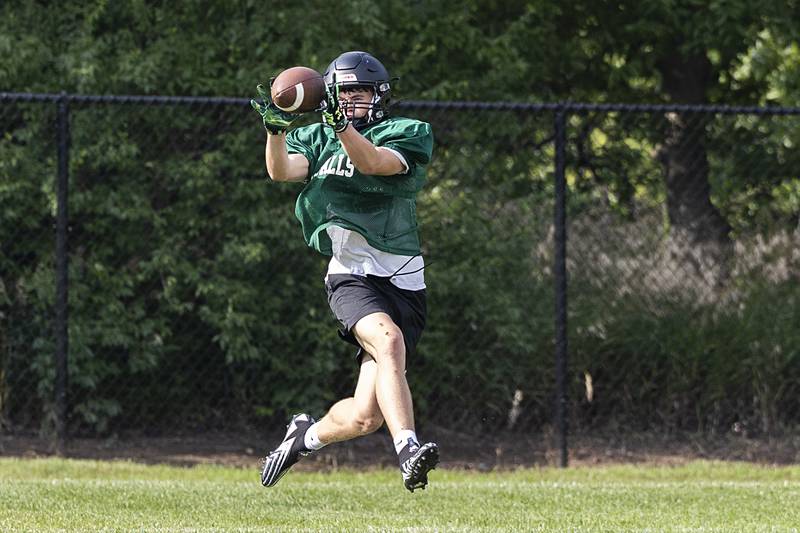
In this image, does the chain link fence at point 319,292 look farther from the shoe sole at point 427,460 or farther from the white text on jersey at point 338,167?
the shoe sole at point 427,460

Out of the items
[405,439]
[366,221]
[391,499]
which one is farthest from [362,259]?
[391,499]

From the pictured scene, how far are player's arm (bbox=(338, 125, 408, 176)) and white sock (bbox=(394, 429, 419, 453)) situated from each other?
1.01m

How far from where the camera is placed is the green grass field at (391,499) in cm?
571

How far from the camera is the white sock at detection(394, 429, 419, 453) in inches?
190

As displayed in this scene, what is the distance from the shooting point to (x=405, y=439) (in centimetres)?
485

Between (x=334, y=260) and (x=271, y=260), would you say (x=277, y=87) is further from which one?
(x=271, y=260)

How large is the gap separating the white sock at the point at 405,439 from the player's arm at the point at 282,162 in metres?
1.19

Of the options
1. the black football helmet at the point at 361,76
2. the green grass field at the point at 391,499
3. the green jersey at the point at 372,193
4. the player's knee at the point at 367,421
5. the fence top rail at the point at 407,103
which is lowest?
the green grass field at the point at 391,499

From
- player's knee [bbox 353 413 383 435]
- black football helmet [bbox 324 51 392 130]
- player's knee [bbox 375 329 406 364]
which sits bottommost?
player's knee [bbox 353 413 383 435]

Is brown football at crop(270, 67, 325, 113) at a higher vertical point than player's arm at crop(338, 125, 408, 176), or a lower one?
higher

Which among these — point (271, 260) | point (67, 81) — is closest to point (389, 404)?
point (271, 260)

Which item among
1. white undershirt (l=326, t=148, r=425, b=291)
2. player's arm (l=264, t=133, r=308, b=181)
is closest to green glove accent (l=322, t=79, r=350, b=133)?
player's arm (l=264, t=133, r=308, b=181)

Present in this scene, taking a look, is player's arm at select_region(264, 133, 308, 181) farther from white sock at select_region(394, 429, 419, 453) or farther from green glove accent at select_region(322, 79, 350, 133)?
white sock at select_region(394, 429, 419, 453)

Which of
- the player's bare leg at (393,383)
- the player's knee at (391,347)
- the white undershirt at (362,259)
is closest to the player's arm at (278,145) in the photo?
the white undershirt at (362,259)
